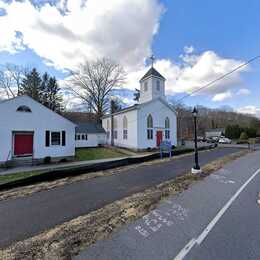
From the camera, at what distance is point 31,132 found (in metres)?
16.1

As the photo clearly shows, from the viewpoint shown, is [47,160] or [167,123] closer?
[47,160]

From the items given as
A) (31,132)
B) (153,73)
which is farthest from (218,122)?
(31,132)

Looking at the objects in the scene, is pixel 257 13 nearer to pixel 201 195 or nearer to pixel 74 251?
pixel 201 195

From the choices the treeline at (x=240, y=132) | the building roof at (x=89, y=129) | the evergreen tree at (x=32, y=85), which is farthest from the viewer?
the treeline at (x=240, y=132)

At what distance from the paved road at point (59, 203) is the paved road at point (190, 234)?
65.2 inches

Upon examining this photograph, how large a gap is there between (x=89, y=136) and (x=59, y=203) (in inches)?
951

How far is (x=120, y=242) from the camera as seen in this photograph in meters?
3.57

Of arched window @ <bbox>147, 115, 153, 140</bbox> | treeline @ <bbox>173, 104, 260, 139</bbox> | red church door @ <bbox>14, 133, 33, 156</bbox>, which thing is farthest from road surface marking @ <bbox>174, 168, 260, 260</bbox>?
treeline @ <bbox>173, 104, 260, 139</bbox>

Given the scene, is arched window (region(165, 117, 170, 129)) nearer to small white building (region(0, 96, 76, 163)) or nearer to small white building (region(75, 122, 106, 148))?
small white building (region(75, 122, 106, 148))

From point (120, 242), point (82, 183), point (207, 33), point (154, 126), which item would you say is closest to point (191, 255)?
point (120, 242)

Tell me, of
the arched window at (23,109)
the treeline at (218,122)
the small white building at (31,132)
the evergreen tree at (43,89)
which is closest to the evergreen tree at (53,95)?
the evergreen tree at (43,89)

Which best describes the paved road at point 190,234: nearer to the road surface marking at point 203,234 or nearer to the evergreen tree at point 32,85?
the road surface marking at point 203,234

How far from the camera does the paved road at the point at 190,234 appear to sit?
318 centimetres

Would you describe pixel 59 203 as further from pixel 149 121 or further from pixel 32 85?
pixel 32 85
